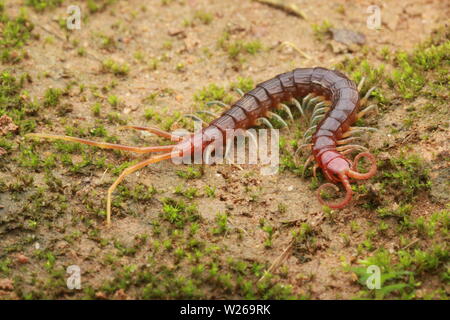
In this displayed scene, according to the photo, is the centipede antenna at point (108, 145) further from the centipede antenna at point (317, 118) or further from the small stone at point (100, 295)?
the centipede antenna at point (317, 118)

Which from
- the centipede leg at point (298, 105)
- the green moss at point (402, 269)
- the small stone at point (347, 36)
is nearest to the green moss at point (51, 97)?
the centipede leg at point (298, 105)

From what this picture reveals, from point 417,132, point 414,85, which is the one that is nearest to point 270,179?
point 417,132

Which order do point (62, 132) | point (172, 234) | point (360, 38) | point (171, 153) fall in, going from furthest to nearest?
point (360, 38), point (62, 132), point (171, 153), point (172, 234)

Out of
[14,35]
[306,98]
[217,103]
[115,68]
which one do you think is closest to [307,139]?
[306,98]

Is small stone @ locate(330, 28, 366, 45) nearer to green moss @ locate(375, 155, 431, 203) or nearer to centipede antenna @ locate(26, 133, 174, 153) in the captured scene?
green moss @ locate(375, 155, 431, 203)

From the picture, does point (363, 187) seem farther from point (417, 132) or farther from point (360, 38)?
point (360, 38)
